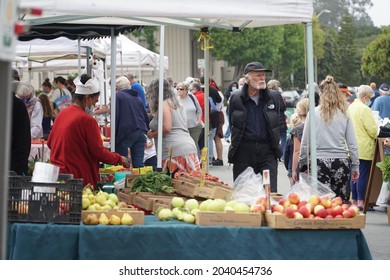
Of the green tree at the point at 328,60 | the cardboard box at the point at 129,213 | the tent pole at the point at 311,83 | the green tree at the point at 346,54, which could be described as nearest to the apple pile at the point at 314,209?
the tent pole at the point at 311,83

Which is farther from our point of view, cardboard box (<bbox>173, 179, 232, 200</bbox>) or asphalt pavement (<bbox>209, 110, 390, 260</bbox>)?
asphalt pavement (<bbox>209, 110, 390, 260</bbox>)

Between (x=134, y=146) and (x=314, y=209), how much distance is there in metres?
6.98

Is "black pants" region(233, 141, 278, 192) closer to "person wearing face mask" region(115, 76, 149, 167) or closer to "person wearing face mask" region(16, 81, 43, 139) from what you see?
"person wearing face mask" region(115, 76, 149, 167)

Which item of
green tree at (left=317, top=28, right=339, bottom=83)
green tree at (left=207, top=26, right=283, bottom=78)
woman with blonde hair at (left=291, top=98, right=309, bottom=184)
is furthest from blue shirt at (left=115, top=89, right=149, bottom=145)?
green tree at (left=317, top=28, right=339, bottom=83)

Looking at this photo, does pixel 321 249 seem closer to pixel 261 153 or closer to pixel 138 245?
pixel 138 245

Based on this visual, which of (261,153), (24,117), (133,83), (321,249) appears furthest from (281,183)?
(321,249)

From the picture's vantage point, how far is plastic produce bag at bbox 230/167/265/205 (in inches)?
284

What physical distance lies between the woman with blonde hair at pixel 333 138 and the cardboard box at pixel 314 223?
140 inches

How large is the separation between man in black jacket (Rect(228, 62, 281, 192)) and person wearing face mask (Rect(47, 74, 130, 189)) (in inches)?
63.3

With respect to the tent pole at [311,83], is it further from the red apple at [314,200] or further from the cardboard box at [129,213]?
the cardboard box at [129,213]

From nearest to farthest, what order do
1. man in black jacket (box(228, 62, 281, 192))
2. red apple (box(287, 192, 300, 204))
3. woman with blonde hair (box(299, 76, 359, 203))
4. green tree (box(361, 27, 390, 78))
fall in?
red apple (box(287, 192, 300, 204)), man in black jacket (box(228, 62, 281, 192)), woman with blonde hair (box(299, 76, 359, 203)), green tree (box(361, 27, 390, 78))

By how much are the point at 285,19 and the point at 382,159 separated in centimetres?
600
